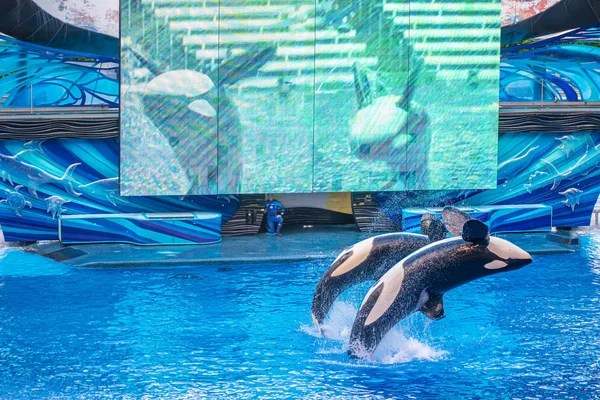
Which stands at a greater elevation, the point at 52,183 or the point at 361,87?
the point at 361,87

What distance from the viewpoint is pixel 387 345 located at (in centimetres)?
912

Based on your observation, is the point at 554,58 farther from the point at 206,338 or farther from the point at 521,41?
the point at 206,338

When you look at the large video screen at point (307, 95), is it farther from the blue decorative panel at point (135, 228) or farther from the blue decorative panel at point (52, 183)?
the blue decorative panel at point (52, 183)

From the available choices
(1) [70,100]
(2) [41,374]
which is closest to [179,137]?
(1) [70,100]

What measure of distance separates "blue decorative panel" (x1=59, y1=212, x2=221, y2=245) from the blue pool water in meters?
1.23

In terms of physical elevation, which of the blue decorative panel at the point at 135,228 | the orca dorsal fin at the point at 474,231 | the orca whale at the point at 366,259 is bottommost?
the blue decorative panel at the point at 135,228

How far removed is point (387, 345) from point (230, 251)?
16.5 feet

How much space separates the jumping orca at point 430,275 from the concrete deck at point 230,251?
4.81 metres

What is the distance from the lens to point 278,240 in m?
14.8

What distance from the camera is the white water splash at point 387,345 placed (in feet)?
29.0

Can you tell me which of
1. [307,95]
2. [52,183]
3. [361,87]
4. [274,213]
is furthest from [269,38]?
[52,183]

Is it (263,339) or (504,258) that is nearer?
(504,258)

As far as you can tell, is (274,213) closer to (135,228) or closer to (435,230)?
(135,228)

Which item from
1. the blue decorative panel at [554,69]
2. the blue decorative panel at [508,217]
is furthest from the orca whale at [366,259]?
the blue decorative panel at [554,69]
